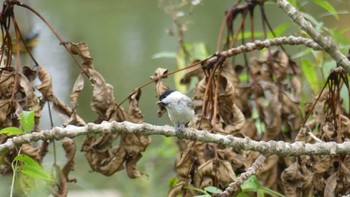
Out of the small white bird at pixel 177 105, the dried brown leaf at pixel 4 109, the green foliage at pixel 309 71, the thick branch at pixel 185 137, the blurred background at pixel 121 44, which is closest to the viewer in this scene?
the thick branch at pixel 185 137

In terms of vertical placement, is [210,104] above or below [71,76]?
below

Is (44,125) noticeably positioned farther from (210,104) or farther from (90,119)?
(210,104)

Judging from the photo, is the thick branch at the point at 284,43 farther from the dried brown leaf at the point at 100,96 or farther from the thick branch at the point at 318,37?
the dried brown leaf at the point at 100,96

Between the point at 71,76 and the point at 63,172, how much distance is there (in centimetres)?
167

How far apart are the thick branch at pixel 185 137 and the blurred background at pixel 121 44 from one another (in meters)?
1.62

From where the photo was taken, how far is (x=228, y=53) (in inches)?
52.5

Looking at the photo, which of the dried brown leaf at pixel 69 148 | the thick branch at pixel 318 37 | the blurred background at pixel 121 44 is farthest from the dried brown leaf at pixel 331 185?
the blurred background at pixel 121 44

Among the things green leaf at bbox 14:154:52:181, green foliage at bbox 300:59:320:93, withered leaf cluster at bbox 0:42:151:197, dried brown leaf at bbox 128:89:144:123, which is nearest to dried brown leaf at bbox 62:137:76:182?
withered leaf cluster at bbox 0:42:151:197

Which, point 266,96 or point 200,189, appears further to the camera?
point 266,96

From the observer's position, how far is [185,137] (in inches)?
44.5

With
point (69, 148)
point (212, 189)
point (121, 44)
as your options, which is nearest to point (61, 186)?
point (69, 148)

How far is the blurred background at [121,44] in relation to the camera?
297 centimetres

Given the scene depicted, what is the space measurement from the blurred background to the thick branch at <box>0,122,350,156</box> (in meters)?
1.62

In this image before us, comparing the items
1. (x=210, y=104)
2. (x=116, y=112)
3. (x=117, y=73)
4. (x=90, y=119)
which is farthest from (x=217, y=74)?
(x=117, y=73)
